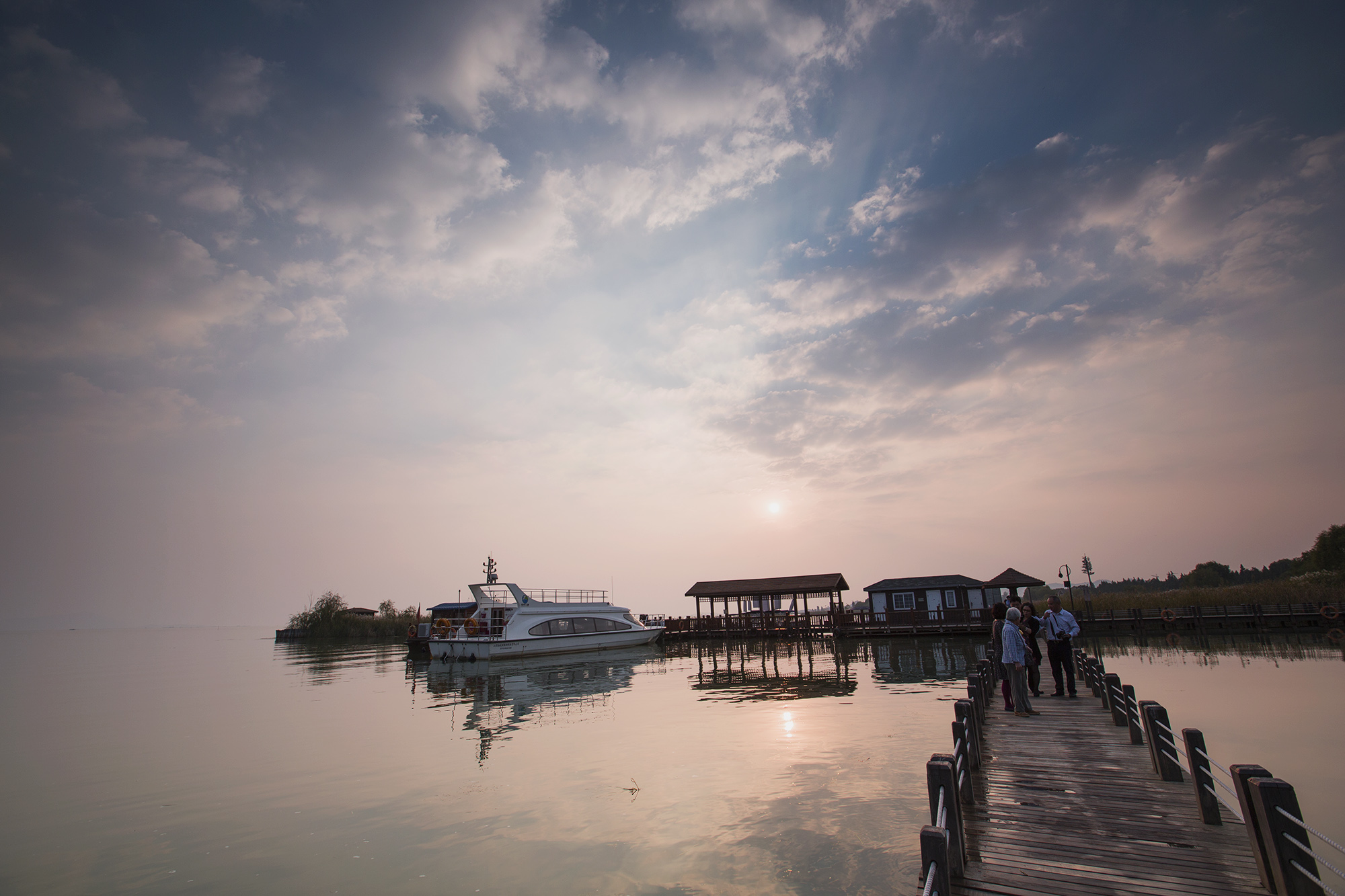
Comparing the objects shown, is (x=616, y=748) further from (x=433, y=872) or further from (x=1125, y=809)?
(x=1125, y=809)

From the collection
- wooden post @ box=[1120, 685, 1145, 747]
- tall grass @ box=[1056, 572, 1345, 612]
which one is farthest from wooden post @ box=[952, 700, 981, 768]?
tall grass @ box=[1056, 572, 1345, 612]

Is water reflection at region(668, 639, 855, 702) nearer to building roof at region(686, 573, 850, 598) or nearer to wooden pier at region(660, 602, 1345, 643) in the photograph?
wooden pier at region(660, 602, 1345, 643)

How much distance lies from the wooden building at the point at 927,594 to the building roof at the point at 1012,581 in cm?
92

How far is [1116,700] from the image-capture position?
36.6 ft

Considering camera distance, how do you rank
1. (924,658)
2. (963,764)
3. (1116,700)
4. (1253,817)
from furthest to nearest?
(924,658) < (1116,700) < (963,764) < (1253,817)

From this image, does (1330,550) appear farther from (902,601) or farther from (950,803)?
(950,803)

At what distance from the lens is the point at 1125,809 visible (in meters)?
7.13

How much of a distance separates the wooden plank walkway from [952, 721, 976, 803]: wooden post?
17 cm

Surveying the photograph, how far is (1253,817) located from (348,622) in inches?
3146

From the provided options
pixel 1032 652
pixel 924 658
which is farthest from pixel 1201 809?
pixel 924 658

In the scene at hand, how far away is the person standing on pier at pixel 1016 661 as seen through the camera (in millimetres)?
11711

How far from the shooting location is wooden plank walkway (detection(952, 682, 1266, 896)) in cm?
546

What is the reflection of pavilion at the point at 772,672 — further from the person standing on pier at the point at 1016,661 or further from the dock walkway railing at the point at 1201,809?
the dock walkway railing at the point at 1201,809

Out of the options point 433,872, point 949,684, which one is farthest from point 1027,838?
point 949,684
